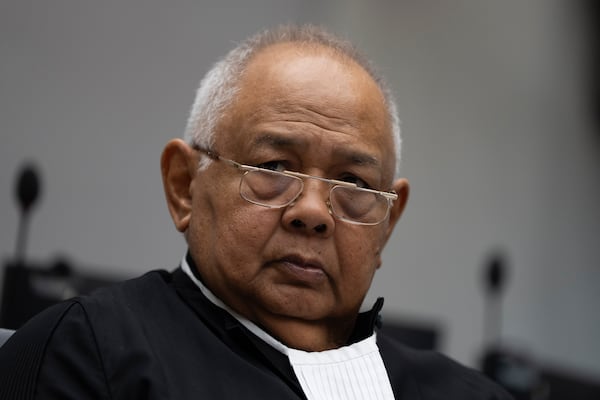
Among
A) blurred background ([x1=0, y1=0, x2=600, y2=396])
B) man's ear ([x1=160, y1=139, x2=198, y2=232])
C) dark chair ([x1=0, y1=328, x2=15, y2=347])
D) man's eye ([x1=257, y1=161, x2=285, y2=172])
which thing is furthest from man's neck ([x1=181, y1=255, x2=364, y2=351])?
blurred background ([x1=0, y1=0, x2=600, y2=396])

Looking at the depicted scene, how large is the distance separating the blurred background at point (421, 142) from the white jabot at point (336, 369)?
911 millimetres

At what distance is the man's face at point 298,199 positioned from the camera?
1867 mm

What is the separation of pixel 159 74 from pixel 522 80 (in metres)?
3.85

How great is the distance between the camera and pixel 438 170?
666 centimetres

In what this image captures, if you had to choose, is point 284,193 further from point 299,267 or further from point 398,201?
point 398,201

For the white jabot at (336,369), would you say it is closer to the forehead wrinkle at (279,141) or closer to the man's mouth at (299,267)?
the man's mouth at (299,267)

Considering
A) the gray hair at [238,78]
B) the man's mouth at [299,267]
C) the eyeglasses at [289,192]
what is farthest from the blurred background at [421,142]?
the man's mouth at [299,267]

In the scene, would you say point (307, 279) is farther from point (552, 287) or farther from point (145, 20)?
point (552, 287)

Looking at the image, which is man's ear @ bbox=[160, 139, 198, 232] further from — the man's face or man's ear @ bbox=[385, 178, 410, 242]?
man's ear @ bbox=[385, 178, 410, 242]

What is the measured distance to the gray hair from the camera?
203cm

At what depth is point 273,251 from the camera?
1857 mm

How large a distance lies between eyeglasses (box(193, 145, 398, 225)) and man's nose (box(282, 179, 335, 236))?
1 cm

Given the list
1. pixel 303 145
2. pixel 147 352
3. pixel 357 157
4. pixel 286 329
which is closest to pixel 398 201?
pixel 357 157

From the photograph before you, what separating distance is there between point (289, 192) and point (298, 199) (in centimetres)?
2
